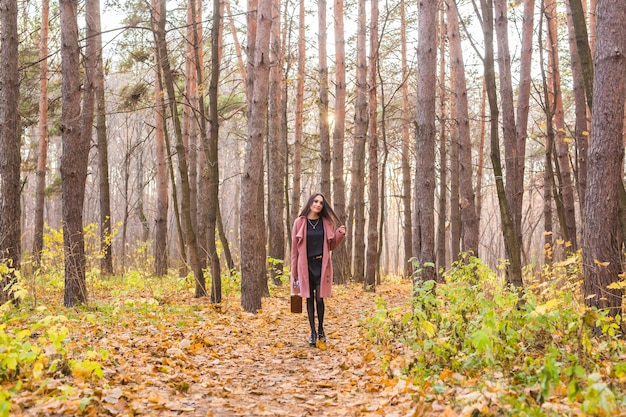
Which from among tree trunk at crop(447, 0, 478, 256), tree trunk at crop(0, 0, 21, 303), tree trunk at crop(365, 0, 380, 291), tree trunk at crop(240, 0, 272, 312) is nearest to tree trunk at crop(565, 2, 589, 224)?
tree trunk at crop(447, 0, 478, 256)

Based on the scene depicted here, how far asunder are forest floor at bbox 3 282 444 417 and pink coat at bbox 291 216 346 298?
73cm

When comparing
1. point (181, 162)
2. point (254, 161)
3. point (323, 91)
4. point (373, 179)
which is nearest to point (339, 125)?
point (323, 91)

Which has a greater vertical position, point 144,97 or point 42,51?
point 42,51

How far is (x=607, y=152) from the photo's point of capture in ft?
16.6

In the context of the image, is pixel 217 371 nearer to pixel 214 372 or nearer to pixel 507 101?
pixel 214 372

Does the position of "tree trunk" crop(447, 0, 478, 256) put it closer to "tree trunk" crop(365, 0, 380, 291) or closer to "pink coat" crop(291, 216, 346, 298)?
"tree trunk" crop(365, 0, 380, 291)

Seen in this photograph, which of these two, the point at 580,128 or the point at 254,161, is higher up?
the point at 580,128

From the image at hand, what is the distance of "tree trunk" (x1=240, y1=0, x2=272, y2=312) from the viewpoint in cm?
855

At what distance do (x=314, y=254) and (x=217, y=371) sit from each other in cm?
219

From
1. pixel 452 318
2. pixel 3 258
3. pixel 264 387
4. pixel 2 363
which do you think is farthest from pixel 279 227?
pixel 2 363

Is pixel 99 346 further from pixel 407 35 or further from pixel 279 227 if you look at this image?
pixel 407 35

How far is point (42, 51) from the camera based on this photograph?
14.6m

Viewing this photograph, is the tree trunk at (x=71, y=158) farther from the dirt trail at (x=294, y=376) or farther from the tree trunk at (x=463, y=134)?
the tree trunk at (x=463, y=134)

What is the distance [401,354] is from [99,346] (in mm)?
3099
